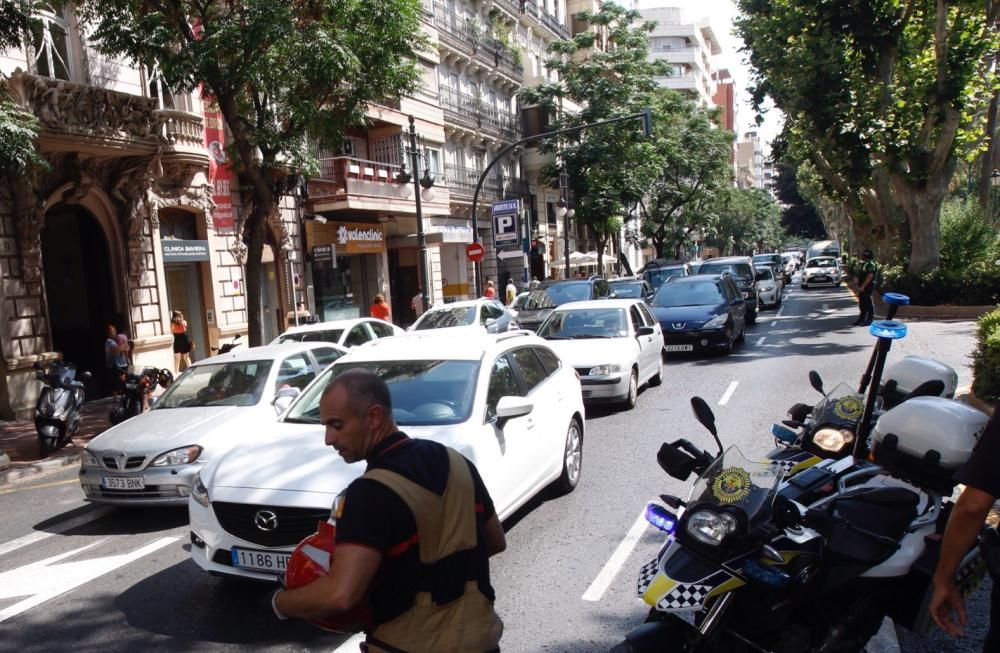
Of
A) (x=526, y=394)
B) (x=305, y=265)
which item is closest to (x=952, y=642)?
(x=526, y=394)

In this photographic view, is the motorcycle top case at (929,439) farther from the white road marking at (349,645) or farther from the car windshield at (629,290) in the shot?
the car windshield at (629,290)

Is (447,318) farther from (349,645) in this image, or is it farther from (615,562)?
(349,645)

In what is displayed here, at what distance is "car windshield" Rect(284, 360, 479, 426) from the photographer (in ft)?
18.6

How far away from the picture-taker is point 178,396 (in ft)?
28.3

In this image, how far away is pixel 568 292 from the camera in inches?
737

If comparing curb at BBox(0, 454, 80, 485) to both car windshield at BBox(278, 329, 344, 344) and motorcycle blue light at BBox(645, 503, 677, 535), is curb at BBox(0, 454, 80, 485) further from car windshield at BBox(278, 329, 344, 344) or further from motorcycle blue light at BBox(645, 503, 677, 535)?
motorcycle blue light at BBox(645, 503, 677, 535)

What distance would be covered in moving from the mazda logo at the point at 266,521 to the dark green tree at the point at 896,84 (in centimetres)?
1943

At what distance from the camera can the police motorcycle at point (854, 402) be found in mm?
4027

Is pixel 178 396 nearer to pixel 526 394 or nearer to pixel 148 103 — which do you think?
pixel 526 394

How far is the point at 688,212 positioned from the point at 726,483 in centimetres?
5061

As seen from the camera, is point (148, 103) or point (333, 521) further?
point (148, 103)

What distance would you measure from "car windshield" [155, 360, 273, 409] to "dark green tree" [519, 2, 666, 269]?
31.3 m

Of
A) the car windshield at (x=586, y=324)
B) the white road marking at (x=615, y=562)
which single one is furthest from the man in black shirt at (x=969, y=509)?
the car windshield at (x=586, y=324)

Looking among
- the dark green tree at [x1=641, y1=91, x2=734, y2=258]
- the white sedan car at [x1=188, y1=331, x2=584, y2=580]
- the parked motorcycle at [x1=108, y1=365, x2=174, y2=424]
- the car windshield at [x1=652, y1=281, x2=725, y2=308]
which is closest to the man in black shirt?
the white sedan car at [x1=188, y1=331, x2=584, y2=580]
